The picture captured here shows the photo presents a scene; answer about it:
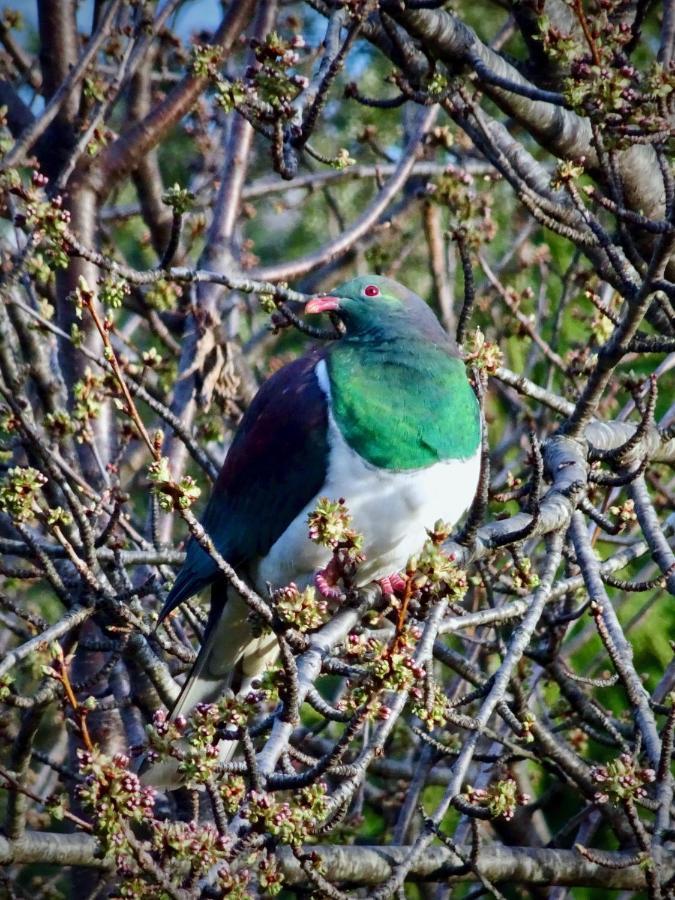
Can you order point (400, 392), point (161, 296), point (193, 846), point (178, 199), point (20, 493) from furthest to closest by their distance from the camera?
point (161, 296), point (400, 392), point (178, 199), point (20, 493), point (193, 846)

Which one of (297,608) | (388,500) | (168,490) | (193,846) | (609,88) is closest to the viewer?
(193,846)

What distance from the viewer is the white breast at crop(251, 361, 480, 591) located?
125 inches

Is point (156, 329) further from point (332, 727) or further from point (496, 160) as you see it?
point (496, 160)

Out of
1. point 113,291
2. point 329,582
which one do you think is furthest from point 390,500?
point 113,291

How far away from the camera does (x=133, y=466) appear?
15.1 feet

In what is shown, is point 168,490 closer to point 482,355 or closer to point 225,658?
point 482,355

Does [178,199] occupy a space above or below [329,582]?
above

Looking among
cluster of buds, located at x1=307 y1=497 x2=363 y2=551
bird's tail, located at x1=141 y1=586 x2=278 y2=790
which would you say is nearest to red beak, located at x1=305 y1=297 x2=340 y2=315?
bird's tail, located at x1=141 y1=586 x2=278 y2=790

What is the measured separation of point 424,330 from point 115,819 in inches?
81.3

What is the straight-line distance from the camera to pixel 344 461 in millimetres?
3234

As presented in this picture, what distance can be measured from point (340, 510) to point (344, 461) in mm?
1189

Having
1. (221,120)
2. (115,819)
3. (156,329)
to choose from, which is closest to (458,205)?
(156,329)

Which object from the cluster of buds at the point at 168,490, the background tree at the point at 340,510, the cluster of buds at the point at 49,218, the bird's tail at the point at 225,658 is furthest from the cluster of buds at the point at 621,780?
the cluster of buds at the point at 49,218

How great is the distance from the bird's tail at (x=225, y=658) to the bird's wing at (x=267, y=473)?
0.51ft
